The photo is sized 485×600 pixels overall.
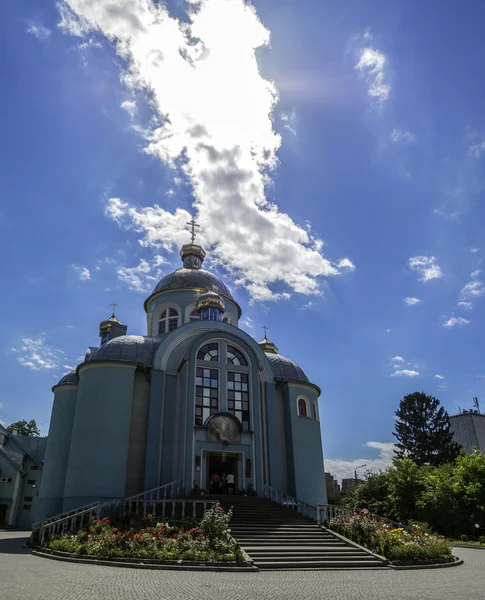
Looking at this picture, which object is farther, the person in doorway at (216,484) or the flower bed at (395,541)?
the person in doorway at (216,484)

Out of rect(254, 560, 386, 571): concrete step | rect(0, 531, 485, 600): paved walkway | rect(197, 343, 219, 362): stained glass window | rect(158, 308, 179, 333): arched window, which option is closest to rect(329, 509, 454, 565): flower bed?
rect(254, 560, 386, 571): concrete step

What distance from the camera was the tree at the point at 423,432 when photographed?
39.9 m

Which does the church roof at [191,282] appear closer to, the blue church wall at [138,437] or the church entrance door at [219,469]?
the blue church wall at [138,437]

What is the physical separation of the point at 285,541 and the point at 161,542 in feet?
13.4

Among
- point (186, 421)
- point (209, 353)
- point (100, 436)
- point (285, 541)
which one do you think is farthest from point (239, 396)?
point (285, 541)

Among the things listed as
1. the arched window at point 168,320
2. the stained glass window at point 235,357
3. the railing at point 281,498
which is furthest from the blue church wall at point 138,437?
the arched window at point 168,320

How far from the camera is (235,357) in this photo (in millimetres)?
22938

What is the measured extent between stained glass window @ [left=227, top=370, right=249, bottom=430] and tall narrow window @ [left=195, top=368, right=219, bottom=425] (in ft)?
2.18

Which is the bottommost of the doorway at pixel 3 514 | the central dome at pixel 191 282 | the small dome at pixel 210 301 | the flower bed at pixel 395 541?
the flower bed at pixel 395 541

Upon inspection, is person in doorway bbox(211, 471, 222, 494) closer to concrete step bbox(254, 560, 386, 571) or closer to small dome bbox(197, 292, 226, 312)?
concrete step bbox(254, 560, 386, 571)

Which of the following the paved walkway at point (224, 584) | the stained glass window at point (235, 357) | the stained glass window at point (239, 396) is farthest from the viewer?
the stained glass window at point (235, 357)

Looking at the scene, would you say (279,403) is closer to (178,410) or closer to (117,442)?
(178,410)

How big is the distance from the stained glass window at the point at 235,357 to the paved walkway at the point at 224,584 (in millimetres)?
12238

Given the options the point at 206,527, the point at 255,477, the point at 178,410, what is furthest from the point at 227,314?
the point at 206,527
